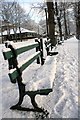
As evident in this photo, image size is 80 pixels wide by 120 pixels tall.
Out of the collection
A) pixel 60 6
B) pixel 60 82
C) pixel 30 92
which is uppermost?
pixel 60 6

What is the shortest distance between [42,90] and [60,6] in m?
37.9

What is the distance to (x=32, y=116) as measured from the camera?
13.3 feet

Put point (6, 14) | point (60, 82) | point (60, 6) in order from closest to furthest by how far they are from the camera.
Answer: point (60, 82)
point (60, 6)
point (6, 14)

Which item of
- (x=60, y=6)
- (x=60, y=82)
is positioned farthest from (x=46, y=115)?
(x=60, y=6)

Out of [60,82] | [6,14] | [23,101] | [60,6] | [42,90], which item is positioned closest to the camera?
[42,90]

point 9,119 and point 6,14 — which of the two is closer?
point 9,119

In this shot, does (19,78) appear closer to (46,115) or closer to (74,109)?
(46,115)

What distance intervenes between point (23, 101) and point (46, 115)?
834 mm

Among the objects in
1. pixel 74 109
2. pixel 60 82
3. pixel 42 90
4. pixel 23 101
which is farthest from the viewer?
pixel 60 82

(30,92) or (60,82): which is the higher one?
(30,92)

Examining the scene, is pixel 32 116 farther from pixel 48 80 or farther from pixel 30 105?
pixel 48 80

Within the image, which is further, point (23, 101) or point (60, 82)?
point (60, 82)

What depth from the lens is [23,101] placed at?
473 cm

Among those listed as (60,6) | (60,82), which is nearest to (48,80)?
(60,82)
